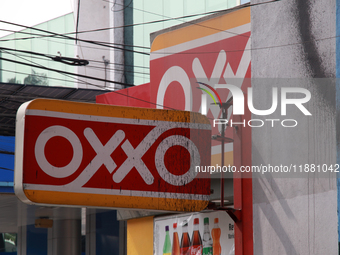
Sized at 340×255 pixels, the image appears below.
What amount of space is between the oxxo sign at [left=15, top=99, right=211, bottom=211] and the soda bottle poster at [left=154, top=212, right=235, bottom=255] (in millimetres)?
2369

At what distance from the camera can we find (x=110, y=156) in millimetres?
6625

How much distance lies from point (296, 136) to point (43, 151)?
3166 millimetres

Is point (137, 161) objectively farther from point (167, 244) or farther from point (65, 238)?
point (65, 238)

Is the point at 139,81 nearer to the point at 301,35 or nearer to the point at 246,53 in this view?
the point at 246,53

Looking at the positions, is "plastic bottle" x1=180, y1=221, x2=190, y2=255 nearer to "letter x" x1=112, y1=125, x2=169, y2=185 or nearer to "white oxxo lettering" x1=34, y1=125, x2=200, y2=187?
"white oxxo lettering" x1=34, y1=125, x2=200, y2=187

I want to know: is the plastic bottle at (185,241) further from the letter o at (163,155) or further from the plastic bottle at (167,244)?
the letter o at (163,155)

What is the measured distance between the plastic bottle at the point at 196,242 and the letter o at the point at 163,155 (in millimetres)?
2967

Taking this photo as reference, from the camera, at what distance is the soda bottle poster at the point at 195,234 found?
9.32 metres

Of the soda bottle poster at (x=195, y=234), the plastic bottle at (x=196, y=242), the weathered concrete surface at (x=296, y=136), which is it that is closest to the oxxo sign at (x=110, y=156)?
the weathered concrete surface at (x=296, y=136)

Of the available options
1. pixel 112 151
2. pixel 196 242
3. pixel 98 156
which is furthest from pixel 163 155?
pixel 196 242

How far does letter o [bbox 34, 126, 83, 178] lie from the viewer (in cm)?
625

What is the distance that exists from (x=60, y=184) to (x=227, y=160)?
338 centimetres

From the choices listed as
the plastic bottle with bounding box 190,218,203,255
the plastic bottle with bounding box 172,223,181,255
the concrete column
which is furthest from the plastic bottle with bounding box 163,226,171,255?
the concrete column

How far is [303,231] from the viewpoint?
690cm
